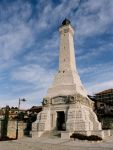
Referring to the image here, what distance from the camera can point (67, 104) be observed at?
39.2 m

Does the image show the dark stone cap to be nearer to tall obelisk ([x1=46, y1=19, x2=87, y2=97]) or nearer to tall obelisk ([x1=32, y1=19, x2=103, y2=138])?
tall obelisk ([x1=46, y1=19, x2=87, y2=97])

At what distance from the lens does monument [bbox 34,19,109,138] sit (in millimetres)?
36094

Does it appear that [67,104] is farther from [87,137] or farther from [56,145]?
[56,145]

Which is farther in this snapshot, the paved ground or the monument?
the monument

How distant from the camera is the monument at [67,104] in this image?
3609cm

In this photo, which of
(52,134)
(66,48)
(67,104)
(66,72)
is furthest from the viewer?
(66,48)

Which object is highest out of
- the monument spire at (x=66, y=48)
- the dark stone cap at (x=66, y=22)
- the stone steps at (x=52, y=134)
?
the dark stone cap at (x=66, y=22)

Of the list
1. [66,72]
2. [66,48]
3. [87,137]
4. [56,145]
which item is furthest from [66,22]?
[56,145]

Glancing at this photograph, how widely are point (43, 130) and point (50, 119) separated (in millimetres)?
3102

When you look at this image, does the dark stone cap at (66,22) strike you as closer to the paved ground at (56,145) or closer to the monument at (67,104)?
the monument at (67,104)

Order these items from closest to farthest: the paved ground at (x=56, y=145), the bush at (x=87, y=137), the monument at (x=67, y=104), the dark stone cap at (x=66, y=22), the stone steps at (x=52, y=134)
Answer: the paved ground at (x=56, y=145)
the bush at (x=87, y=137)
the stone steps at (x=52, y=134)
the monument at (x=67, y=104)
the dark stone cap at (x=66, y=22)

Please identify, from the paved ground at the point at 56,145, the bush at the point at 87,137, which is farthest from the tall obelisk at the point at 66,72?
the paved ground at the point at 56,145

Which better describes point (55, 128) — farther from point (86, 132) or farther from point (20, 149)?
point (20, 149)

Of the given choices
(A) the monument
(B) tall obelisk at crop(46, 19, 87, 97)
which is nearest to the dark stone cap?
(B) tall obelisk at crop(46, 19, 87, 97)
